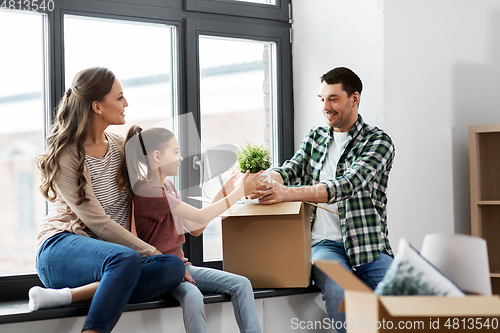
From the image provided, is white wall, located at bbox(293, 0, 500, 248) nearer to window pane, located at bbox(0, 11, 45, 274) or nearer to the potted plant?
the potted plant

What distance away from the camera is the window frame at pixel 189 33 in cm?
203

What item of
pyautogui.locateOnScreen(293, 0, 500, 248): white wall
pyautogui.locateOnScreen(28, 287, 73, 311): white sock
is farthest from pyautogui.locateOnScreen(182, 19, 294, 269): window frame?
pyautogui.locateOnScreen(28, 287, 73, 311): white sock

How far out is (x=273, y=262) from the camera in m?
1.85

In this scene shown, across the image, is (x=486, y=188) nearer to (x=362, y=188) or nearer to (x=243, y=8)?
(x=362, y=188)

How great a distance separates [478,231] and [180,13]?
1746 millimetres

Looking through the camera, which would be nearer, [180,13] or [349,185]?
[349,185]

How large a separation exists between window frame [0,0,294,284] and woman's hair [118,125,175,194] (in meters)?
0.16

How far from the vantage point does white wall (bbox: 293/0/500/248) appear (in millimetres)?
2170

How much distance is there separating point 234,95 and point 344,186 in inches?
34.4

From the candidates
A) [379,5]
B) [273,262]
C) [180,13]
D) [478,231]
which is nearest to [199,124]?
[180,13]

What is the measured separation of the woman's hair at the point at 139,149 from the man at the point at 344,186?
1.43 ft

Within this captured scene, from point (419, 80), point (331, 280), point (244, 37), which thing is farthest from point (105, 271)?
point (419, 80)

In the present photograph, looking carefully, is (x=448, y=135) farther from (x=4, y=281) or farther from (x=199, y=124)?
(x=4, y=281)

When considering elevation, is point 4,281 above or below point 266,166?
below
